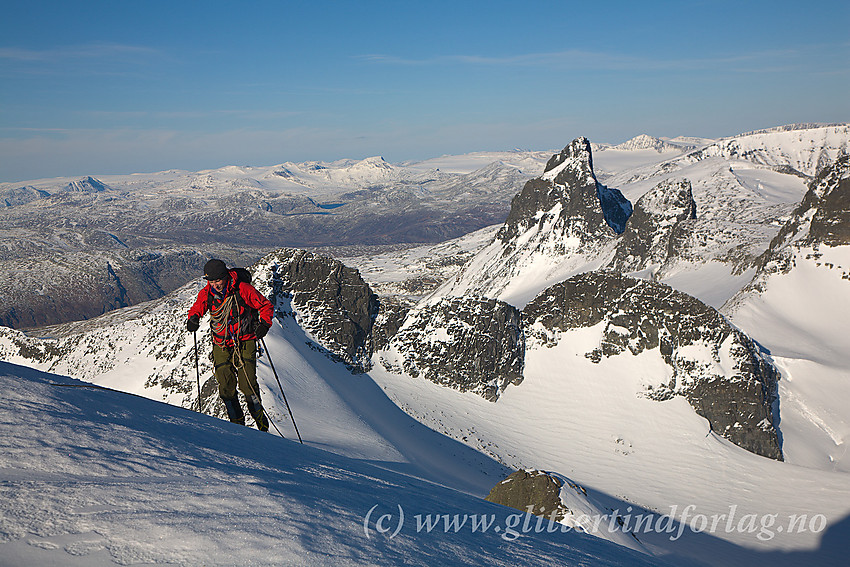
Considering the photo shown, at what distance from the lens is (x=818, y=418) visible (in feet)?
127

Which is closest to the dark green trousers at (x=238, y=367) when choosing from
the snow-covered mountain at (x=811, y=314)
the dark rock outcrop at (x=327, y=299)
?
the dark rock outcrop at (x=327, y=299)

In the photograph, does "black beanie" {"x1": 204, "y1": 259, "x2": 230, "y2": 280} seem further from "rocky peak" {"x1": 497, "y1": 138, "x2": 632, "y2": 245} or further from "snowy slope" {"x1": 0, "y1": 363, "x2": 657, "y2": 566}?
"rocky peak" {"x1": 497, "y1": 138, "x2": 632, "y2": 245}

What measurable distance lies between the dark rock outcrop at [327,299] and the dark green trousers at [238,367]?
32350 millimetres

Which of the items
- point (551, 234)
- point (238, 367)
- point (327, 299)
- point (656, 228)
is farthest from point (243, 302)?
point (551, 234)

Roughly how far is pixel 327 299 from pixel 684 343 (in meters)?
32.3

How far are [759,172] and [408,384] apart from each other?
397 feet

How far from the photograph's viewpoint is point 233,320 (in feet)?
39.8

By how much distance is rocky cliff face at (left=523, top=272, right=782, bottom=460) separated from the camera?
38219 mm

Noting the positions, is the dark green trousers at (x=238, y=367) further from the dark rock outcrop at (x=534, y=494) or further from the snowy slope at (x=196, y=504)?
the dark rock outcrop at (x=534, y=494)

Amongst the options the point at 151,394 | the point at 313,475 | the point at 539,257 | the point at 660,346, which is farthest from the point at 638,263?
the point at 313,475

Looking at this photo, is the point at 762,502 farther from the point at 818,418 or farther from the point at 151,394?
the point at 151,394

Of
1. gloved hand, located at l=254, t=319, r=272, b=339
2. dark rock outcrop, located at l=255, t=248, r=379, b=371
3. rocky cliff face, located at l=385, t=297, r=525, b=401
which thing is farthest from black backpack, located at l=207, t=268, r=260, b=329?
rocky cliff face, located at l=385, t=297, r=525, b=401

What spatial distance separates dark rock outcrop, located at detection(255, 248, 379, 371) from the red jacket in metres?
33.1

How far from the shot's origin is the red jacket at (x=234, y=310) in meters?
12.1
